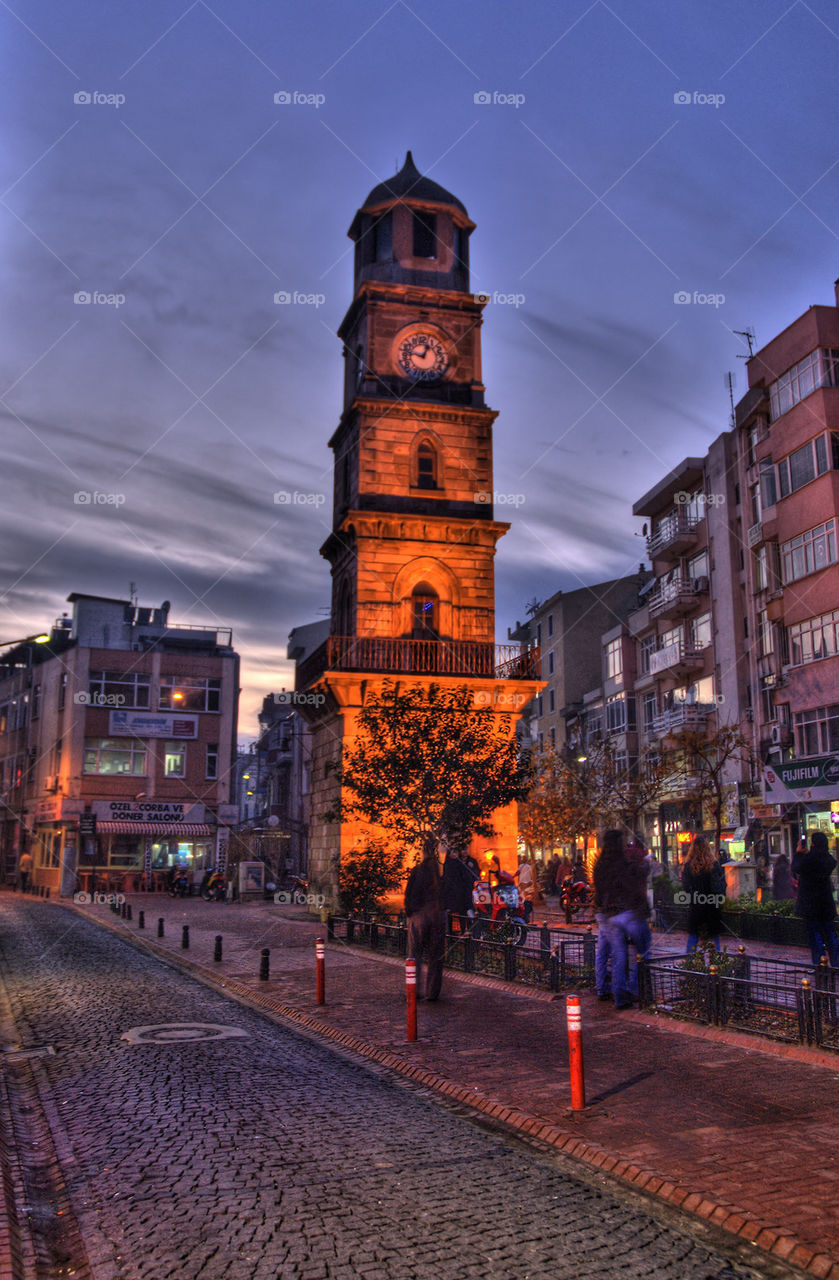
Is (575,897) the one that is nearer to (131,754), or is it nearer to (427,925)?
(427,925)

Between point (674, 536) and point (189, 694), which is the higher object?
point (674, 536)

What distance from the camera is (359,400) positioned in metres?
29.7

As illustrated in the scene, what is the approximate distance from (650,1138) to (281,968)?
36.8 ft

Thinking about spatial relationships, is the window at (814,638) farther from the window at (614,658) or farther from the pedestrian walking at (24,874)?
the pedestrian walking at (24,874)

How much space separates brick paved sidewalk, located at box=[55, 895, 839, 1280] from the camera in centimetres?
583

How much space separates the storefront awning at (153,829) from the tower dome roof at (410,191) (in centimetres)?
2790

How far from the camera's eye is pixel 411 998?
34.1 feet

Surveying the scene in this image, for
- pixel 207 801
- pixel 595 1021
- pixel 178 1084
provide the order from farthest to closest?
pixel 207 801 → pixel 595 1021 → pixel 178 1084

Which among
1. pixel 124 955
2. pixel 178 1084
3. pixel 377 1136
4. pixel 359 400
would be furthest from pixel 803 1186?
pixel 359 400

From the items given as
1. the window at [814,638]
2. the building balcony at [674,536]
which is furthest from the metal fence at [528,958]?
the building balcony at [674,536]

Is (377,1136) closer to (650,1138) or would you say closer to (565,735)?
Answer: (650,1138)
